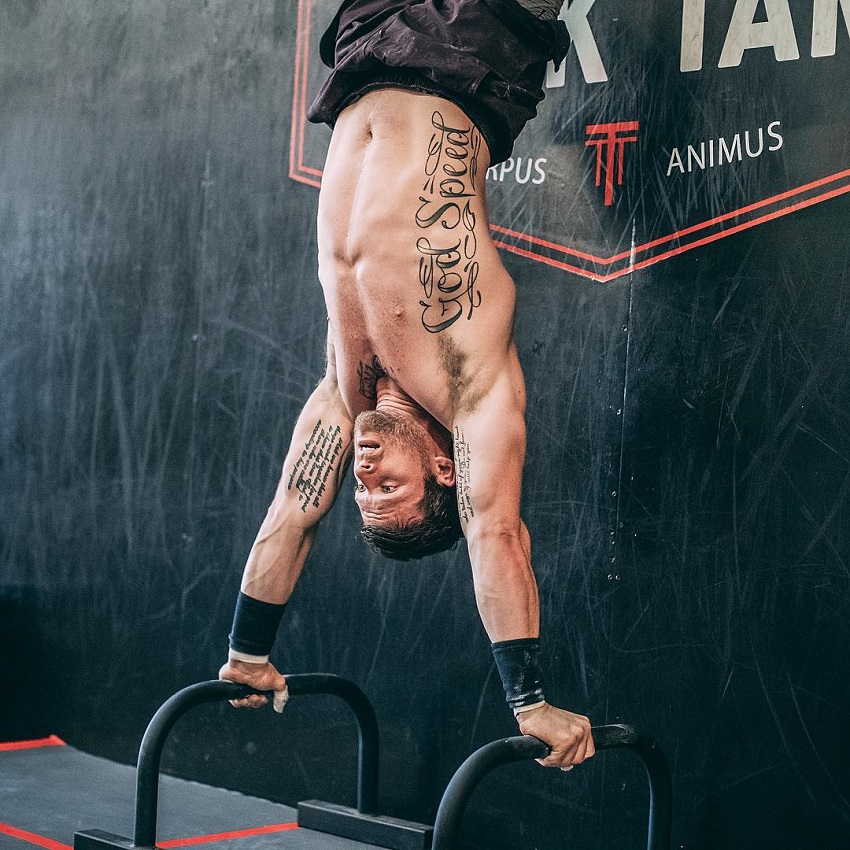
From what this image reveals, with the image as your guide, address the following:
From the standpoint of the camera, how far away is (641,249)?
3668mm

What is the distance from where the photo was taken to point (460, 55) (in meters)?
3.10

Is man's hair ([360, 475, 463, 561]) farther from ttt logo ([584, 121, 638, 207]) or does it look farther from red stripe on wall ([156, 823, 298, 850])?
red stripe on wall ([156, 823, 298, 850])

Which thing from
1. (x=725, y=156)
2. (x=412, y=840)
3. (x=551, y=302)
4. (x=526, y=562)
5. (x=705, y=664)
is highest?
(x=725, y=156)

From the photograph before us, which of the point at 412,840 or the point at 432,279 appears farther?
the point at 412,840

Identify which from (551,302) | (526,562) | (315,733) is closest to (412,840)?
→ (315,733)

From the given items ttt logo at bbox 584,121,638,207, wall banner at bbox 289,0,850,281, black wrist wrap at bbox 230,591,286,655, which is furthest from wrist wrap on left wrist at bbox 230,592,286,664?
ttt logo at bbox 584,121,638,207

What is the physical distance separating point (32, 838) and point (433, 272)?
7.18ft

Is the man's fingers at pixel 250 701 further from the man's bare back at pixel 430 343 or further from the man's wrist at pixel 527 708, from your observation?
the man's wrist at pixel 527 708

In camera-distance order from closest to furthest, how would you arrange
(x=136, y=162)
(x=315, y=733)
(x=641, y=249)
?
(x=641, y=249) < (x=315, y=733) < (x=136, y=162)

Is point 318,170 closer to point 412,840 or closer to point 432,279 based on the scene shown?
point 432,279

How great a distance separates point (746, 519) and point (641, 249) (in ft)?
2.82

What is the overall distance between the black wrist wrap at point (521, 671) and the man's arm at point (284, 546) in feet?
2.70

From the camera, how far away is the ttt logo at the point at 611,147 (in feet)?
12.2

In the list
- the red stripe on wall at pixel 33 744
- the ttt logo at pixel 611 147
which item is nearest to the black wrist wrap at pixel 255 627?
the ttt logo at pixel 611 147
